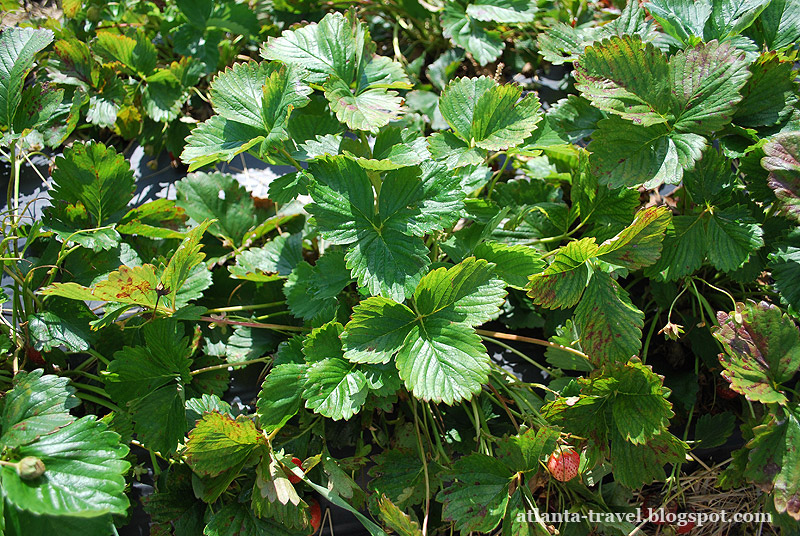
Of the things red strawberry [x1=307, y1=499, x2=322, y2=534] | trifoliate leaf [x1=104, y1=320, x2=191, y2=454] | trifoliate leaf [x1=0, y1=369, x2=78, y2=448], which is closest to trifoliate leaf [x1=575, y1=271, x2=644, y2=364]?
red strawberry [x1=307, y1=499, x2=322, y2=534]

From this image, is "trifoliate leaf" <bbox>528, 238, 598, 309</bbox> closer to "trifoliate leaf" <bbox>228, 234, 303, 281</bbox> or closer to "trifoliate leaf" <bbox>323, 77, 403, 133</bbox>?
"trifoliate leaf" <bbox>323, 77, 403, 133</bbox>

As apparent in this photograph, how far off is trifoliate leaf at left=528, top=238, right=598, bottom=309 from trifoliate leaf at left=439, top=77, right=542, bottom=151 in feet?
0.75

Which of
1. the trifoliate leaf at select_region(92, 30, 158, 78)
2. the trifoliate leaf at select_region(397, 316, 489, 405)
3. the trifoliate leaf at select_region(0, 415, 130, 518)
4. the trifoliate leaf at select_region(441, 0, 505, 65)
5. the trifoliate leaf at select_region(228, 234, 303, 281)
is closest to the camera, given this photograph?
the trifoliate leaf at select_region(0, 415, 130, 518)

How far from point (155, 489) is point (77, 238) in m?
0.49

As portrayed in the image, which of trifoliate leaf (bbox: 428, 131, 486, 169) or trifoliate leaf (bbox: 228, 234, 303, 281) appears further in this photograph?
trifoliate leaf (bbox: 228, 234, 303, 281)

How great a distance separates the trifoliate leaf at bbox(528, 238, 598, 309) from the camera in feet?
3.29

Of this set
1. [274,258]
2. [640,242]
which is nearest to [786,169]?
[640,242]

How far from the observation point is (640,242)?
99cm

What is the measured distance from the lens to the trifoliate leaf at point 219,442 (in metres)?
0.94

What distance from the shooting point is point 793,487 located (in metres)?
0.89

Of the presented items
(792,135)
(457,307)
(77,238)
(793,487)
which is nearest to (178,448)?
(77,238)

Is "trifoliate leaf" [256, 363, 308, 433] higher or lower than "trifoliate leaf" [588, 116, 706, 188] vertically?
lower

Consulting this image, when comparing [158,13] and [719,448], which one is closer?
[719,448]

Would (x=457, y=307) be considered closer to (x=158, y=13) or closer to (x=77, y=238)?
(x=77, y=238)
